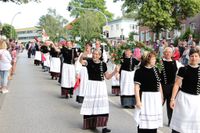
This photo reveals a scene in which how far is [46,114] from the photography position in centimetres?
1028

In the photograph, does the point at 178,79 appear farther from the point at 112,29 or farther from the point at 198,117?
the point at 112,29

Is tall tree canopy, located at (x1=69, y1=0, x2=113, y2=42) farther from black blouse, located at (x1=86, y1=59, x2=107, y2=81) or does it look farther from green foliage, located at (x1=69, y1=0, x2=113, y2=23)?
black blouse, located at (x1=86, y1=59, x2=107, y2=81)

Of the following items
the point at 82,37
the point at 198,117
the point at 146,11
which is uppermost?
the point at 146,11

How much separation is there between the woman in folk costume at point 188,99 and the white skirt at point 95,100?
1854 millimetres

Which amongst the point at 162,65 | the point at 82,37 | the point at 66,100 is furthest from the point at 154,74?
the point at 66,100

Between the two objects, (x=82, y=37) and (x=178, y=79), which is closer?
(x=178, y=79)

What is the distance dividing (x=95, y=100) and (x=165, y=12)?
115 ft

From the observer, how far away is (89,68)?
8281 millimetres

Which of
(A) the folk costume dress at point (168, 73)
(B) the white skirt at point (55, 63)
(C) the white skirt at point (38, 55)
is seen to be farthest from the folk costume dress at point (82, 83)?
(C) the white skirt at point (38, 55)

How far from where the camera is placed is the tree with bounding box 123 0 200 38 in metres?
41.4

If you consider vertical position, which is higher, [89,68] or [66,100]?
[89,68]

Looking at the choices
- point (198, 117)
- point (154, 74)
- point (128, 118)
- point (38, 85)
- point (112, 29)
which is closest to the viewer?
point (198, 117)

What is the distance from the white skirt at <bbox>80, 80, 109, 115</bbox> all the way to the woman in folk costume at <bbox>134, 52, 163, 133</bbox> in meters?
1.43

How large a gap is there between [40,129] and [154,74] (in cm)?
303
